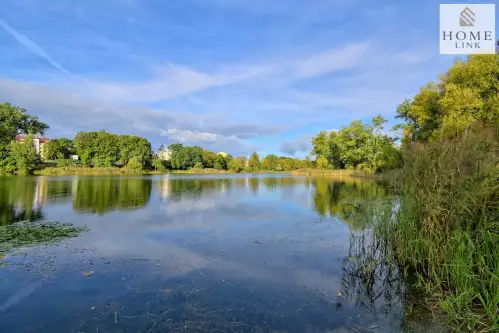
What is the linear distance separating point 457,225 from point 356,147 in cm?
6209

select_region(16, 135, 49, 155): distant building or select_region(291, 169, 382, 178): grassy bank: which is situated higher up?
select_region(16, 135, 49, 155): distant building

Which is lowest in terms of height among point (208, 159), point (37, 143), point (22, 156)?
point (22, 156)

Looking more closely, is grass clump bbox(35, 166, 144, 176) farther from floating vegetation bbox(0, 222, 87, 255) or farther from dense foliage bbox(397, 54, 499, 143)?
dense foliage bbox(397, 54, 499, 143)

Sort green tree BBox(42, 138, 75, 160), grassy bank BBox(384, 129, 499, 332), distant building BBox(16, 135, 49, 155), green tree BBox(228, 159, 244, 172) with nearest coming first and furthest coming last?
grassy bank BBox(384, 129, 499, 332) → distant building BBox(16, 135, 49, 155) → green tree BBox(42, 138, 75, 160) → green tree BBox(228, 159, 244, 172)

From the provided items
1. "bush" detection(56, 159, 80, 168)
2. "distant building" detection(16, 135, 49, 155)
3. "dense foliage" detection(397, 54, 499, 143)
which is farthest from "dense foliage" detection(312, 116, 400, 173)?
"distant building" detection(16, 135, 49, 155)

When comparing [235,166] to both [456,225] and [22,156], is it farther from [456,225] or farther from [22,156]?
[456,225]

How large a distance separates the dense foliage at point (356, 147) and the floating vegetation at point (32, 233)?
47.4m

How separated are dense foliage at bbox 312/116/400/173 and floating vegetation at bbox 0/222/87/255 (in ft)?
155

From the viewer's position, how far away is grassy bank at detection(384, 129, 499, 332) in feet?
15.2

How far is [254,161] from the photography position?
110750 millimetres

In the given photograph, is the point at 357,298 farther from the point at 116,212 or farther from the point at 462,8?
the point at 462,8

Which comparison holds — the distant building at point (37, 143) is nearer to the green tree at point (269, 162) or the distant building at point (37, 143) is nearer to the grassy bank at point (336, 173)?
the grassy bank at point (336, 173)

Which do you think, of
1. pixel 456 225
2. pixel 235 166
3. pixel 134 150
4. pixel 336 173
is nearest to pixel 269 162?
pixel 235 166

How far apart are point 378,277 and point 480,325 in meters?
2.58
